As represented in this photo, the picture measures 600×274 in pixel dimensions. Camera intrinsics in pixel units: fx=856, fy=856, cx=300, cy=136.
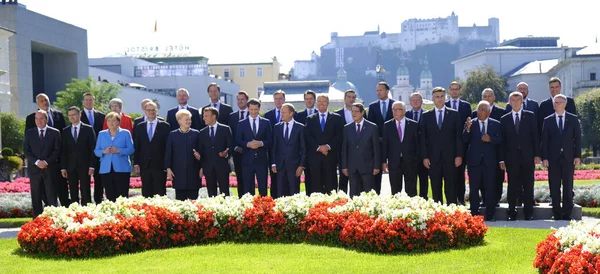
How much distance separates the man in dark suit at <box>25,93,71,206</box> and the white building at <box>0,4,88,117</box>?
32.4m

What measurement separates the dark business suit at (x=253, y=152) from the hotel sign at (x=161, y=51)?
103m

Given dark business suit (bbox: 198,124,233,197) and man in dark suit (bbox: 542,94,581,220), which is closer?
man in dark suit (bbox: 542,94,581,220)

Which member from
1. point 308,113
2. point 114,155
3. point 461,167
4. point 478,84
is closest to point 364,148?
point 461,167

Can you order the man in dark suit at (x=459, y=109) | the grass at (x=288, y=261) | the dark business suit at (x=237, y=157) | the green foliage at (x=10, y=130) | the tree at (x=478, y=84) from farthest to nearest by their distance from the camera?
the tree at (x=478, y=84)
the green foliage at (x=10, y=130)
the dark business suit at (x=237, y=157)
the man in dark suit at (x=459, y=109)
the grass at (x=288, y=261)

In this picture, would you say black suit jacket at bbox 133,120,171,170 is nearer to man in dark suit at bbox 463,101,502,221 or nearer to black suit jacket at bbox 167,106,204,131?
black suit jacket at bbox 167,106,204,131

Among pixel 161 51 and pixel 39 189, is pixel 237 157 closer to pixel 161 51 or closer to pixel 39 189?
pixel 39 189

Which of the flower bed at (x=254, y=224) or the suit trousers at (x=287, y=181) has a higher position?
the suit trousers at (x=287, y=181)

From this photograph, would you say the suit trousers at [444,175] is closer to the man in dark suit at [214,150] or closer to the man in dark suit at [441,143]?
the man in dark suit at [441,143]

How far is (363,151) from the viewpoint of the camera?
13812mm

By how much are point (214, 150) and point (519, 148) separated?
4.98m

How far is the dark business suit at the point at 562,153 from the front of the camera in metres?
13.7

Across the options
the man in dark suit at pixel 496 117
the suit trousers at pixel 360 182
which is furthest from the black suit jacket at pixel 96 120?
the man in dark suit at pixel 496 117

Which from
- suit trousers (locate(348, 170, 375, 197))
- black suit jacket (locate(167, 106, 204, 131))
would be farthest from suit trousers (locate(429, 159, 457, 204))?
black suit jacket (locate(167, 106, 204, 131))

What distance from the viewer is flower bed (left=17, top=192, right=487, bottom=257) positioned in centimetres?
1002
